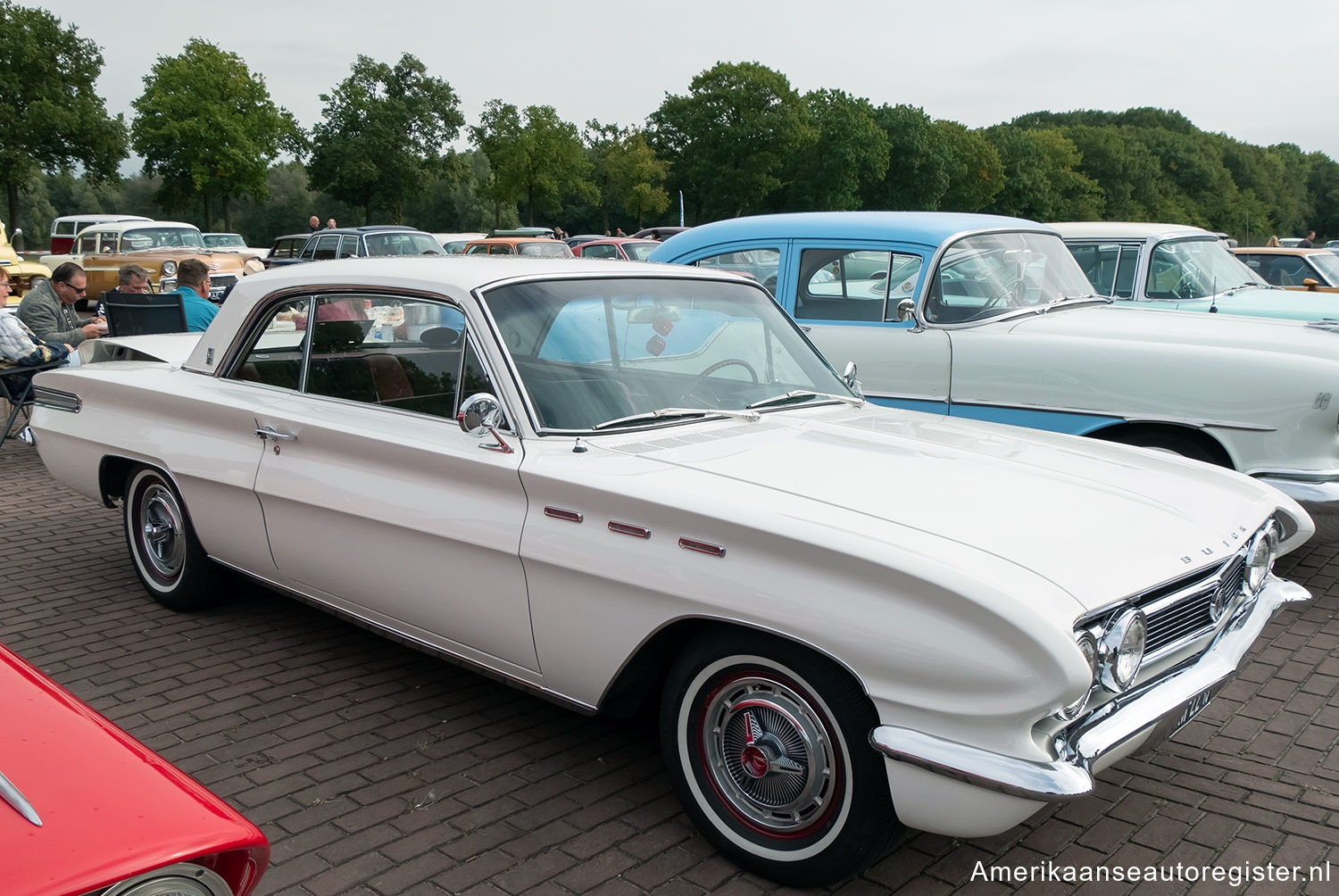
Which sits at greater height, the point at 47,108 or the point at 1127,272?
the point at 47,108

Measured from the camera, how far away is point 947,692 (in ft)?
7.66

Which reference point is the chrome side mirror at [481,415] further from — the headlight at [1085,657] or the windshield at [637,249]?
the windshield at [637,249]

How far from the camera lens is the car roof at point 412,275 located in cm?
365

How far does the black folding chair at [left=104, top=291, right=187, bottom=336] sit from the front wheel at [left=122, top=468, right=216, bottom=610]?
369 cm

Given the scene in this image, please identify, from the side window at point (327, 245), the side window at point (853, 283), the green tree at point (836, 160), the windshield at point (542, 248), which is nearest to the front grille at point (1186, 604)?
the side window at point (853, 283)

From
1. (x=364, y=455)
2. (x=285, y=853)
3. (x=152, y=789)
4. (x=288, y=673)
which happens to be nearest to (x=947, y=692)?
(x=152, y=789)

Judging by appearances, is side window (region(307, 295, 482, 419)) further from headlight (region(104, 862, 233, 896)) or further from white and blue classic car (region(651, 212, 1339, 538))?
white and blue classic car (region(651, 212, 1339, 538))

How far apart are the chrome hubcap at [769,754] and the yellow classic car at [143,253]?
18.2 m

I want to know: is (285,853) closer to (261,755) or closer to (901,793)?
(261,755)

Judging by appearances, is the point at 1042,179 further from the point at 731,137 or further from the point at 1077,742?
the point at 1077,742

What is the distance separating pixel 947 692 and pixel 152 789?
1.57 m

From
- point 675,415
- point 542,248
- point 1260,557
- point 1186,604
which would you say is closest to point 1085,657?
point 1186,604

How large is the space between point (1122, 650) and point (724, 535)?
37.8 inches

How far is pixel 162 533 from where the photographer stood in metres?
4.79
